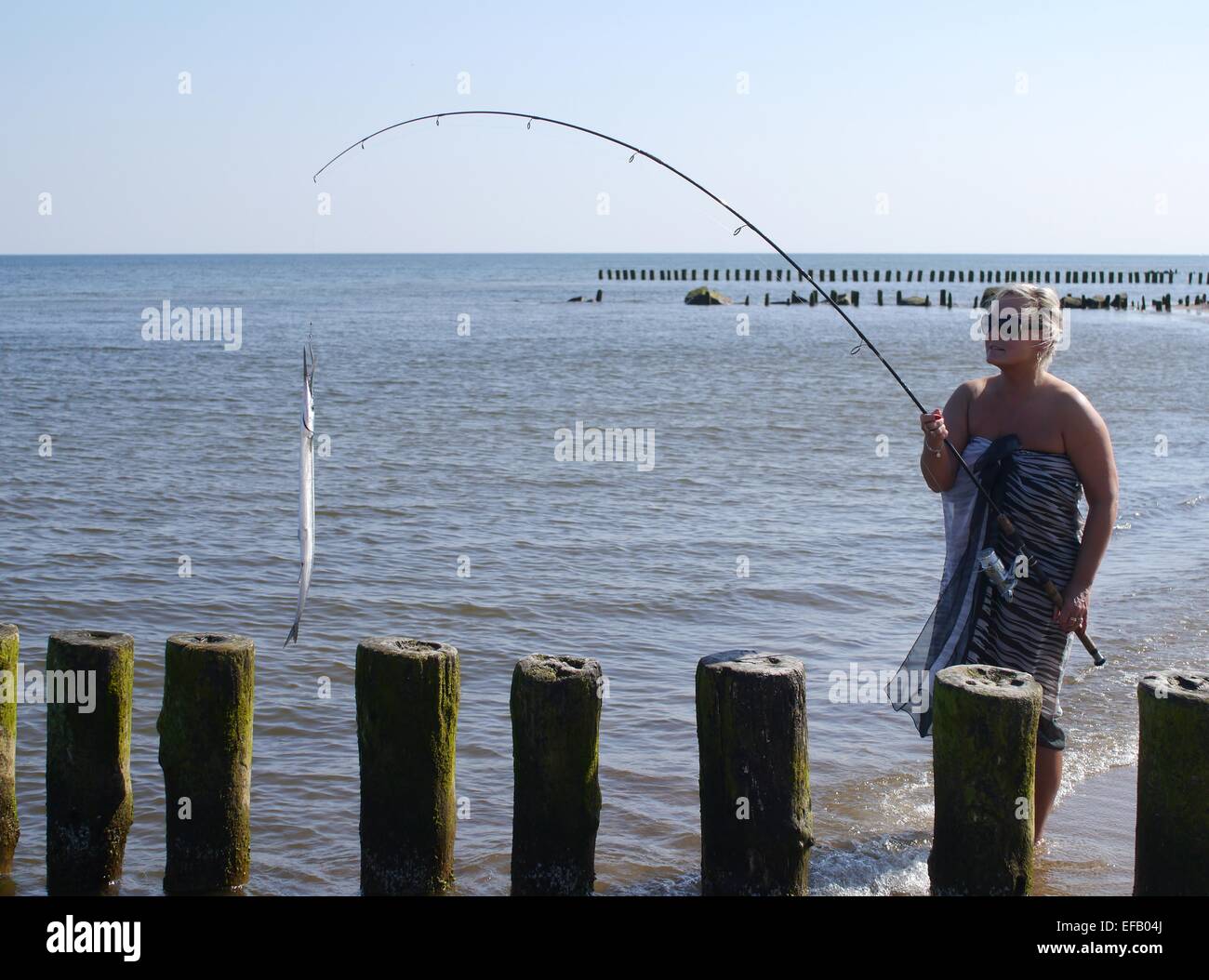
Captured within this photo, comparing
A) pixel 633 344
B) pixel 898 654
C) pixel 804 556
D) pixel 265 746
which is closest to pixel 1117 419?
pixel 804 556

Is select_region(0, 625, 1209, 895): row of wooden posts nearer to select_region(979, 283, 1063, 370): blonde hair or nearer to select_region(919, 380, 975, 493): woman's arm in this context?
select_region(919, 380, 975, 493): woman's arm

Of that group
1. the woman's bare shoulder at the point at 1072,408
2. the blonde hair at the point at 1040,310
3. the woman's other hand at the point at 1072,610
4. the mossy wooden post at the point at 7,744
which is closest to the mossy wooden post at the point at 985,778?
the woman's other hand at the point at 1072,610

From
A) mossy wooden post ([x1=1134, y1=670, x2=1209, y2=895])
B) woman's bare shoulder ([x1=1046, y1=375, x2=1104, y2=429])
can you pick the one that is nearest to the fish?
woman's bare shoulder ([x1=1046, y1=375, x2=1104, y2=429])

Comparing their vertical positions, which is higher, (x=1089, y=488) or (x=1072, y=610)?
(x=1089, y=488)

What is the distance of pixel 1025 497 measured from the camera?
16.8 ft

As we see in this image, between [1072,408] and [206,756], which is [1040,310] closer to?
[1072,408]

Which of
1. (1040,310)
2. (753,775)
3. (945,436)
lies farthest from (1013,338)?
(753,775)

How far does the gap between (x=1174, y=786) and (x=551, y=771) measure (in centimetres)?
222

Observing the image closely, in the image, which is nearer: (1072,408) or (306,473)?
(306,473)

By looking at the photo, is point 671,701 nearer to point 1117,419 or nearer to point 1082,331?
point 1117,419

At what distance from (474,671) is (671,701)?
1.46 metres

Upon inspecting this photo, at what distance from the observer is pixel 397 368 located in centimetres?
3434

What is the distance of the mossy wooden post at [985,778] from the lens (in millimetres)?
4582

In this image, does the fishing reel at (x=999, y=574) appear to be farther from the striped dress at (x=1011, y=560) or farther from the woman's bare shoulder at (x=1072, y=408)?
the woman's bare shoulder at (x=1072, y=408)
